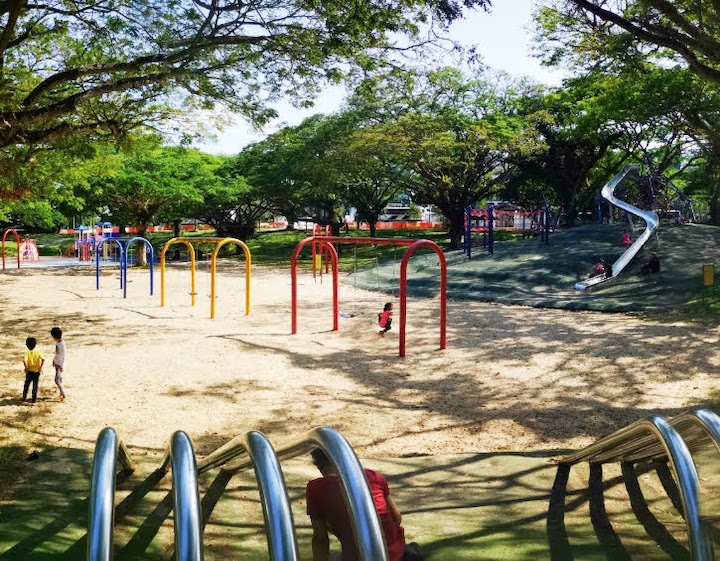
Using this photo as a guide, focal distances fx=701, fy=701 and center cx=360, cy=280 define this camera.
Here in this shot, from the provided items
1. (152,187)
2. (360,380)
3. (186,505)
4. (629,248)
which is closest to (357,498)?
(186,505)

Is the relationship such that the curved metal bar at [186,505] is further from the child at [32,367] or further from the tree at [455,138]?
the tree at [455,138]

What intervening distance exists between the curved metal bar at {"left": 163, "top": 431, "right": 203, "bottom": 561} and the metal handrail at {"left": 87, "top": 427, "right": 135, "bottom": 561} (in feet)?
0.64

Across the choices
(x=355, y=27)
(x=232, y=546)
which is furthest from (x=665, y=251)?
(x=232, y=546)

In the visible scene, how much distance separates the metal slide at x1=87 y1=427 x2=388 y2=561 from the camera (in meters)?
2.01

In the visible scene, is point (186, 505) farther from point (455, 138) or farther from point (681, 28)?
point (455, 138)

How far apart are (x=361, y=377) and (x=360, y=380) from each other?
19 centimetres

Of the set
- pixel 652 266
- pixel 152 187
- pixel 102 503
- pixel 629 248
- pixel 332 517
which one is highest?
pixel 152 187

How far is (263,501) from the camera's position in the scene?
2203mm

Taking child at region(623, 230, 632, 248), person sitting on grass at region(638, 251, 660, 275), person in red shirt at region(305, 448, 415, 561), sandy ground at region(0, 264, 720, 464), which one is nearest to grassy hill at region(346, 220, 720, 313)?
person sitting on grass at region(638, 251, 660, 275)

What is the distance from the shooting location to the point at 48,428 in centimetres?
708

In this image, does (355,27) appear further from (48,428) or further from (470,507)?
(470,507)

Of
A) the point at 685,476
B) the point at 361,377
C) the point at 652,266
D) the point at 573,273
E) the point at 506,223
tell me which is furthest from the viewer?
the point at 506,223

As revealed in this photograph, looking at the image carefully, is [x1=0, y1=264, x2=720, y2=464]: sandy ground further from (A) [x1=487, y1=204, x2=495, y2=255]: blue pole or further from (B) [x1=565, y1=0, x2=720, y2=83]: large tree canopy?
(A) [x1=487, y1=204, x2=495, y2=255]: blue pole

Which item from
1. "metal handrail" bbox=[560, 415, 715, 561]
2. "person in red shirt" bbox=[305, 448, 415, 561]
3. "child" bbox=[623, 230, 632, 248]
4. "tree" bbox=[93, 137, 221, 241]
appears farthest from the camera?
"tree" bbox=[93, 137, 221, 241]
